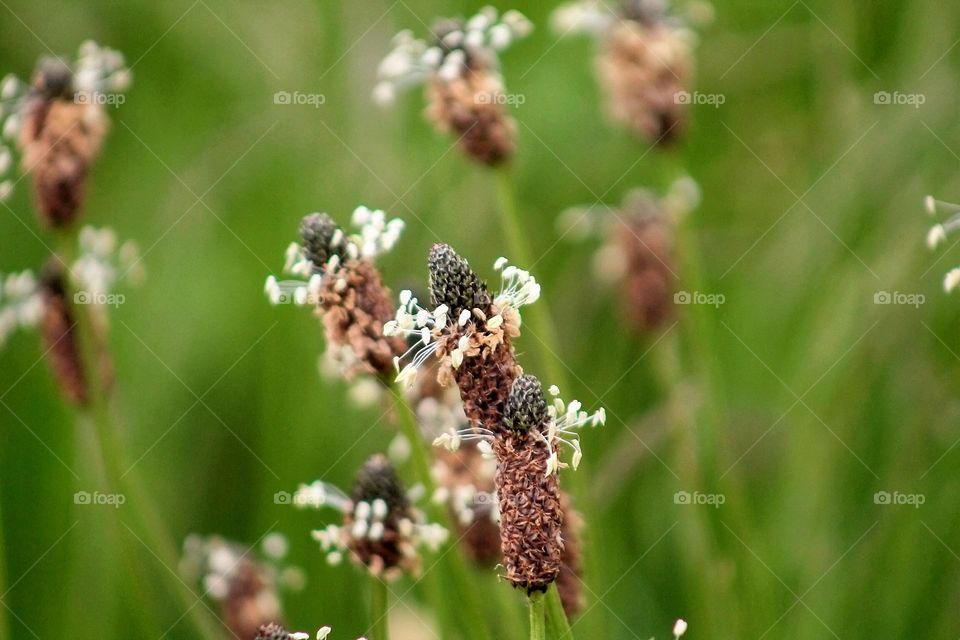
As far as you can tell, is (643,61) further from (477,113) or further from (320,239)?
(320,239)

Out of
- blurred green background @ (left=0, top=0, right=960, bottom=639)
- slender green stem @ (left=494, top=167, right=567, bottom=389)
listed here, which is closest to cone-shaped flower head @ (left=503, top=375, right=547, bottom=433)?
slender green stem @ (left=494, top=167, right=567, bottom=389)

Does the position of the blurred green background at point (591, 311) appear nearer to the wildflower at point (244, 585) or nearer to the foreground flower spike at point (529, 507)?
the wildflower at point (244, 585)

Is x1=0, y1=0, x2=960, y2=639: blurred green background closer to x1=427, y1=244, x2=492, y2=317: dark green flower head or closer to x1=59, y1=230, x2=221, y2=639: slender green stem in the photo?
x1=59, y1=230, x2=221, y2=639: slender green stem

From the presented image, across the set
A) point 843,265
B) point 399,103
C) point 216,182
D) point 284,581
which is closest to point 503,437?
point 284,581

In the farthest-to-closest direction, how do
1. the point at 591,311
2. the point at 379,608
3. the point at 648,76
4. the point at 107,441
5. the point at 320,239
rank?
the point at 591,311, the point at 648,76, the point at 107,441, the point at 379,608, the point at 320,239

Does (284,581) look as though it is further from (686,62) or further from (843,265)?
(843,265)

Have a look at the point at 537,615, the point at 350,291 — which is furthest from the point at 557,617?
the point at 350,291
